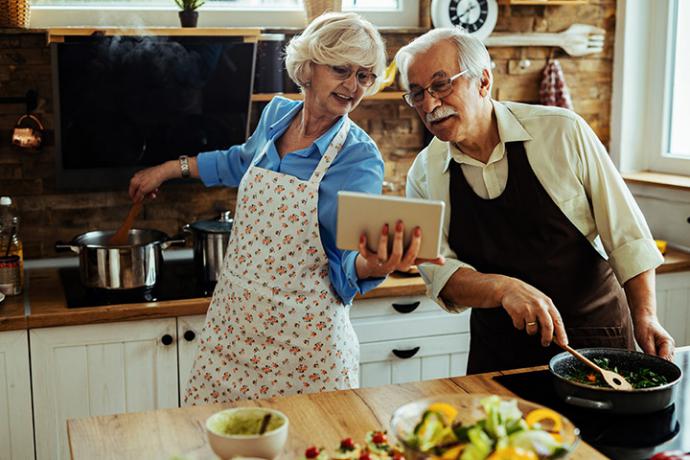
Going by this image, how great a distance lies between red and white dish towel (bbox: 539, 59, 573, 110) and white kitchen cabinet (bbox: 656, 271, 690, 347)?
84 centimetres

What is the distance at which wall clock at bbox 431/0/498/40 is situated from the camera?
3.33 meters

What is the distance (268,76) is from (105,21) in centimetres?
63

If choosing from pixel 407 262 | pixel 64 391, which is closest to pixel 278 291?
pixel 407 262

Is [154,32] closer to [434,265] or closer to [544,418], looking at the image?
[434,265]

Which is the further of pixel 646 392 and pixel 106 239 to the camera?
pixel 106 239

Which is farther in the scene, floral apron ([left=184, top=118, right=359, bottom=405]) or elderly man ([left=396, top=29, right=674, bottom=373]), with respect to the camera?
floral apron ([left=184, top=118, right=359, bottom=405])

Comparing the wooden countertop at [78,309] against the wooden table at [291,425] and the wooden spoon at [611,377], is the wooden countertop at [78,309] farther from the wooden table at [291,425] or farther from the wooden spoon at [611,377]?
the wooden spoon at [611,377]

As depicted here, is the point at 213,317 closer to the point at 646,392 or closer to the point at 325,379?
the point at 325,379

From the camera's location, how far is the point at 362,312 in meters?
2.91

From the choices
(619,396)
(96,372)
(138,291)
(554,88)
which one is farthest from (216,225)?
(619,396)

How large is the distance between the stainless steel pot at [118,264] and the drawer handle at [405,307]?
2.74 feet

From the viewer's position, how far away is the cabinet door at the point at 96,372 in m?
2.59

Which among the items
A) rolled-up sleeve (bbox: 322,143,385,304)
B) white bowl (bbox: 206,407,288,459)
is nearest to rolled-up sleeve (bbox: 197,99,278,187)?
rolled-up sleeve (bbox: 322,143,385,304)

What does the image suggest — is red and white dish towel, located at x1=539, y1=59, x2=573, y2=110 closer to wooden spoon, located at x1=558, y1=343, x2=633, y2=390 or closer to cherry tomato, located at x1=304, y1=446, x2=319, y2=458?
wooden spoon, located at x1=558, y1=343, x2=633, y2=390
